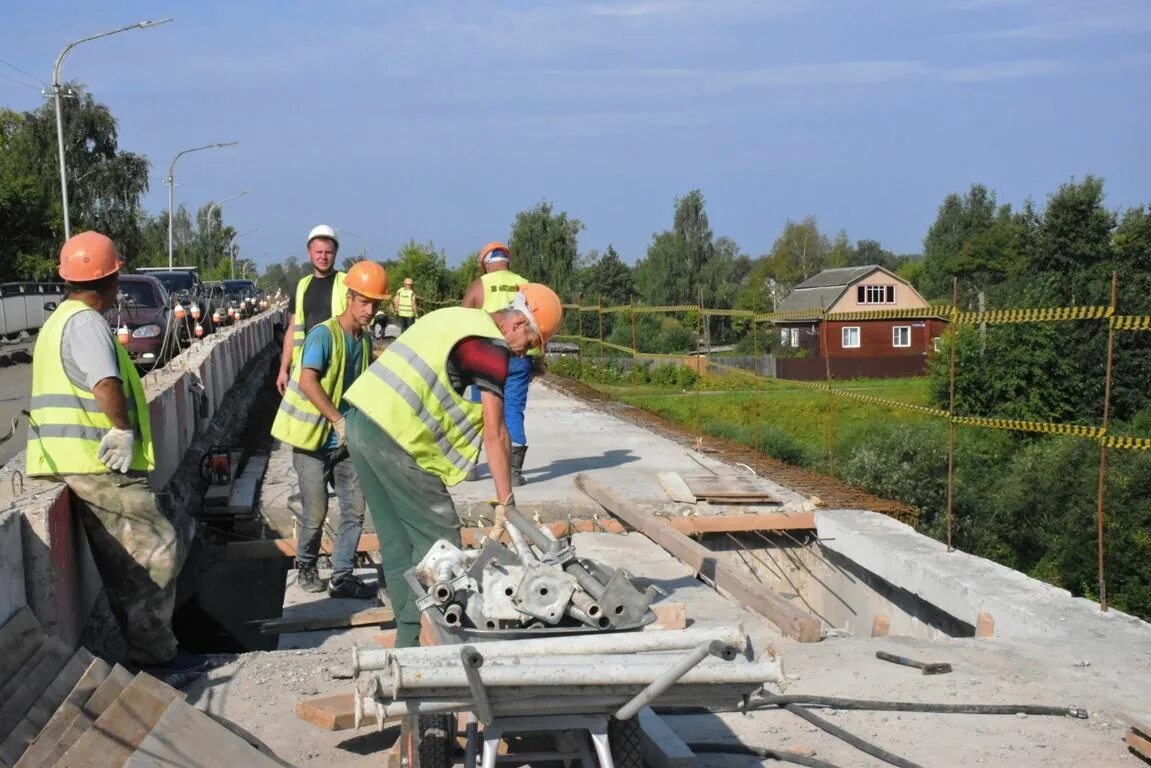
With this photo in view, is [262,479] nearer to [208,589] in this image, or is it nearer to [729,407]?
[208,589]

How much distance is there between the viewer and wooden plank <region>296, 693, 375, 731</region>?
5.18 m

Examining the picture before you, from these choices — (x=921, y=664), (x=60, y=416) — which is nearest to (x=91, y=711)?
(x=60, y=416)

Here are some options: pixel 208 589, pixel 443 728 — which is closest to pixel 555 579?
pixel 443 728

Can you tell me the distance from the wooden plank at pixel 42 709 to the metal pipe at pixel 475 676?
1629mm

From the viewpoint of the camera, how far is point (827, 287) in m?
78.5

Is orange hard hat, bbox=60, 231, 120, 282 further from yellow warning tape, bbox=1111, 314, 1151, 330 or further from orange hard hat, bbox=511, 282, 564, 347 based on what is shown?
yellow warning tape, bbox=1111, 314, 1151, 330

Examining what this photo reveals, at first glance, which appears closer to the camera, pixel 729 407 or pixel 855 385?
pixel 729 407

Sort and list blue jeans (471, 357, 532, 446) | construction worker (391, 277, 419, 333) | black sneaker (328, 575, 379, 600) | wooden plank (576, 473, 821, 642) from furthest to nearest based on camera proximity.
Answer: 1. construction worker (391, 277, 419, 333)
2. blue jeans (471, 357, 532, 446)
3. black sneaker (328, 575, 379, 600)
4. wooden plank (576, 473, 821, 642)

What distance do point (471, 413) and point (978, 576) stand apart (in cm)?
403

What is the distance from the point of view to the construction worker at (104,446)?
5.53m

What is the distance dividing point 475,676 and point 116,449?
9.34 feet

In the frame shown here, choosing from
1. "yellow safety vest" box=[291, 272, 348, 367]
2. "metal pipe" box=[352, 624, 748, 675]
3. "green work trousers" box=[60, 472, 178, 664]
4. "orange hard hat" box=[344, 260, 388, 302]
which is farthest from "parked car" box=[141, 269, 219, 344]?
"metal pipe" box=[352, 624, 748, 675]

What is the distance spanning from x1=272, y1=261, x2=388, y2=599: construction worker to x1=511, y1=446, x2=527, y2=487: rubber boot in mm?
2834

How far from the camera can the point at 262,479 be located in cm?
1119
